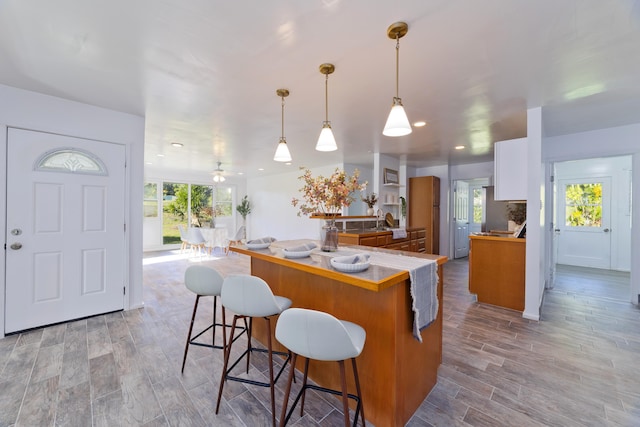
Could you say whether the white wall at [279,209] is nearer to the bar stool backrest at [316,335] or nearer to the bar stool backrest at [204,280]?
the bar stool backrest at [204,280]

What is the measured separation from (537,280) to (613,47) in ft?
7.68

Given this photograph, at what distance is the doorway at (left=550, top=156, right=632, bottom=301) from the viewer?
525cm

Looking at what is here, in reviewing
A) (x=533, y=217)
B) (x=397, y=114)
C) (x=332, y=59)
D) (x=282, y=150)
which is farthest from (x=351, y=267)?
(x=533, y=217)

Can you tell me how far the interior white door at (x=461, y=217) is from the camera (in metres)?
7.00

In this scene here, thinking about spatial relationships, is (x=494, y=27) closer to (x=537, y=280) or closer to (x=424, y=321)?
(x=424, y=321)

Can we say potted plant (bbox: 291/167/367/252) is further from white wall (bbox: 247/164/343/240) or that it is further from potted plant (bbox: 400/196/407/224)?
white wall (bbox: 247/164/343/240)

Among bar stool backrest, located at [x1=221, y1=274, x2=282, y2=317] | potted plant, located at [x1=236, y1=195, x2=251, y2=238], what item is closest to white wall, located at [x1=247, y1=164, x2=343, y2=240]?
potted plant, located at [x1=236, y1=195, x2=251, y2=238]

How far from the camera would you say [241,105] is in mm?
3074

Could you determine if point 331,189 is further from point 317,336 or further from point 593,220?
point 593,220

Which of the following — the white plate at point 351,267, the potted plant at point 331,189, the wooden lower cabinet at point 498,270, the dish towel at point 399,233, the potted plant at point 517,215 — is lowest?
the wooden lower cabinet at point 498,270

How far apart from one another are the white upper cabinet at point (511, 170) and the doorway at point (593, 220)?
8.53 feet

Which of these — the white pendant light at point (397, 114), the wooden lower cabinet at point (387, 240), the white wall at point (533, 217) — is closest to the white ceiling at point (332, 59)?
the white pendant light at point (397, 114)

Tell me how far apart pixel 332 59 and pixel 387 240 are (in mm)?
3416

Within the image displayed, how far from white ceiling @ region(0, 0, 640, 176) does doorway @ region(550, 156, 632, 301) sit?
2.72 meters
